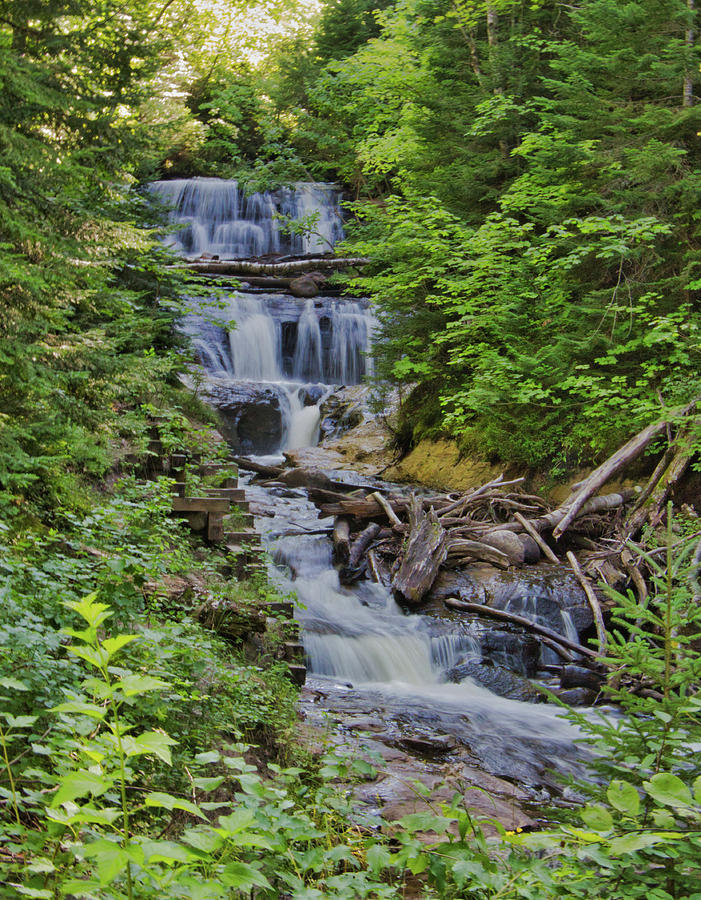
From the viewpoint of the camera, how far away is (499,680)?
21.4ft

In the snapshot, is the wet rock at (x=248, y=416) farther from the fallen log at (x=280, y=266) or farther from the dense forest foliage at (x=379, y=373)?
the fallen log at (x=280, y=266)

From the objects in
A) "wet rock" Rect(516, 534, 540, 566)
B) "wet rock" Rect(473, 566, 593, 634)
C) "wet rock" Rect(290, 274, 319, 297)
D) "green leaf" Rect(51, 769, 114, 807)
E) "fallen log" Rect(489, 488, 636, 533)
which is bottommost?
"wet rock" Rect(473, 566, 593, 634)

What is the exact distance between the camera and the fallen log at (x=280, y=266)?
18.1 m

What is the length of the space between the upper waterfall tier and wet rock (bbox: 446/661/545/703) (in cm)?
1629

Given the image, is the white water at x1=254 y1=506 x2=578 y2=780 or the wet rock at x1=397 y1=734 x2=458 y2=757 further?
the white water at x1=254 y1=506 x2=578 y2=780

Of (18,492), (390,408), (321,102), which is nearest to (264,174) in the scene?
(321,102)

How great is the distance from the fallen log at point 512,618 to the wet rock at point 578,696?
0.47 meters

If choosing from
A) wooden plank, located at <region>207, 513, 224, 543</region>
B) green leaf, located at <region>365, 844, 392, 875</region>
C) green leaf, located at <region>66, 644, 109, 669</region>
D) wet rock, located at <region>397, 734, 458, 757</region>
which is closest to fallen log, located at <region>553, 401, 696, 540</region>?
wet rock, located at <region>397, 734, 458, 757</region>

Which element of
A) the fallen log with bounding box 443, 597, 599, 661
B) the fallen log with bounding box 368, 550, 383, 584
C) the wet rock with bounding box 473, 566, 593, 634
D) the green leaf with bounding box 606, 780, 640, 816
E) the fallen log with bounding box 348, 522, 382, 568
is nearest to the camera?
the green leaf with bounding box 606, 780, 640, 816

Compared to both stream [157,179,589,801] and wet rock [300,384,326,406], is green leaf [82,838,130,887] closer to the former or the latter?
stream [157,179,589,801]

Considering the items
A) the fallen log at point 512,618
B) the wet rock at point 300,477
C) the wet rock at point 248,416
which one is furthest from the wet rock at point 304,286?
the fallen log at point 512,618

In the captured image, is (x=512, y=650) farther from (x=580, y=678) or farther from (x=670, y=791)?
(x=670, y=791)

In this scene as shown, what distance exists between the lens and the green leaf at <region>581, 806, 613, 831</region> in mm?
1496

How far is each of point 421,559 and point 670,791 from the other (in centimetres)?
634
